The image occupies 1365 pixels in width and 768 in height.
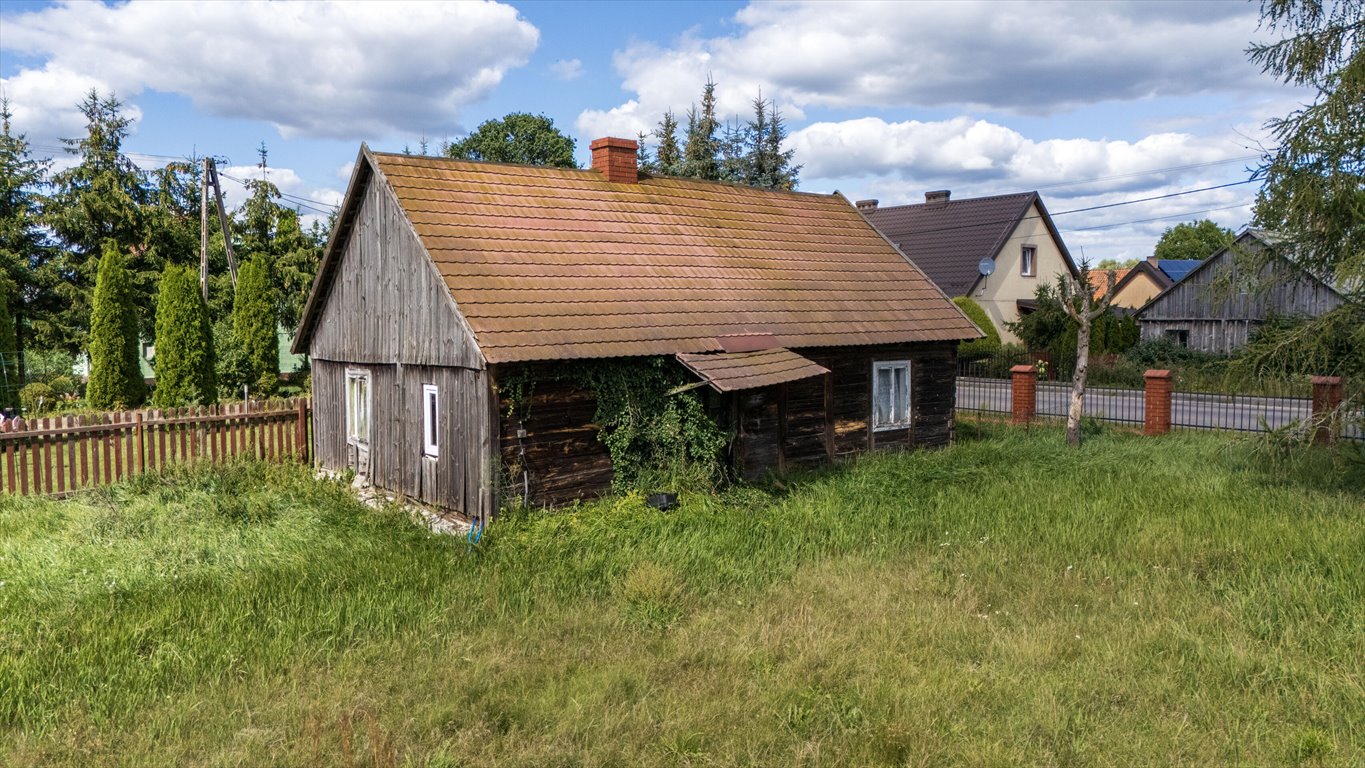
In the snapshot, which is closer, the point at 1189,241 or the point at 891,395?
the point at 891,395

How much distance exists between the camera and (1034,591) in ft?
29.3

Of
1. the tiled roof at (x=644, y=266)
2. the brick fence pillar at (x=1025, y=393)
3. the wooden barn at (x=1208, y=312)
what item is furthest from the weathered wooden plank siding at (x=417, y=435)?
the wooden barn at (x=1208, y=312)

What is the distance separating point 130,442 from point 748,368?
9.30 m

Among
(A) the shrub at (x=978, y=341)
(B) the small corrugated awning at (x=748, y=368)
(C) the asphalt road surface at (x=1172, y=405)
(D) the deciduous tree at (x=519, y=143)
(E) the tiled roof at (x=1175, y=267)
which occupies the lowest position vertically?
(C) the asphalt road surface at (x=1172, y=405)

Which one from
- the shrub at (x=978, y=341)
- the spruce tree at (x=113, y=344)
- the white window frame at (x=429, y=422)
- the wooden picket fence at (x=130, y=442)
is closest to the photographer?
the white window frame at (x=429, y=422)

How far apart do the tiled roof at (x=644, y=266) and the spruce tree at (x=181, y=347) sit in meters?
11.3

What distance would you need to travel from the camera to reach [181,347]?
72.7 feet

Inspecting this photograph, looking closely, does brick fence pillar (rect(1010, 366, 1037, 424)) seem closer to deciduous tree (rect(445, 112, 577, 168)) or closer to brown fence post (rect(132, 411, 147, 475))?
brown fence post (rect(132, 411, 147, 475))

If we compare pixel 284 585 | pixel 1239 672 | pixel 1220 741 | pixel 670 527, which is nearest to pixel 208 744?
pixel 284 585

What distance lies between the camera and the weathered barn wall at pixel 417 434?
11.8 metres

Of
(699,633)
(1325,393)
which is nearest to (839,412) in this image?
(699,633)

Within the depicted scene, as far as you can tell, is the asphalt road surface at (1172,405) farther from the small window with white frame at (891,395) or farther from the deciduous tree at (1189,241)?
the deciduous tree at (1189,241)

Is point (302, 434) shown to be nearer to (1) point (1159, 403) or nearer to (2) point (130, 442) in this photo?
(2) point (130, 442)

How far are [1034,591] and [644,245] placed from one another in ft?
27.6
